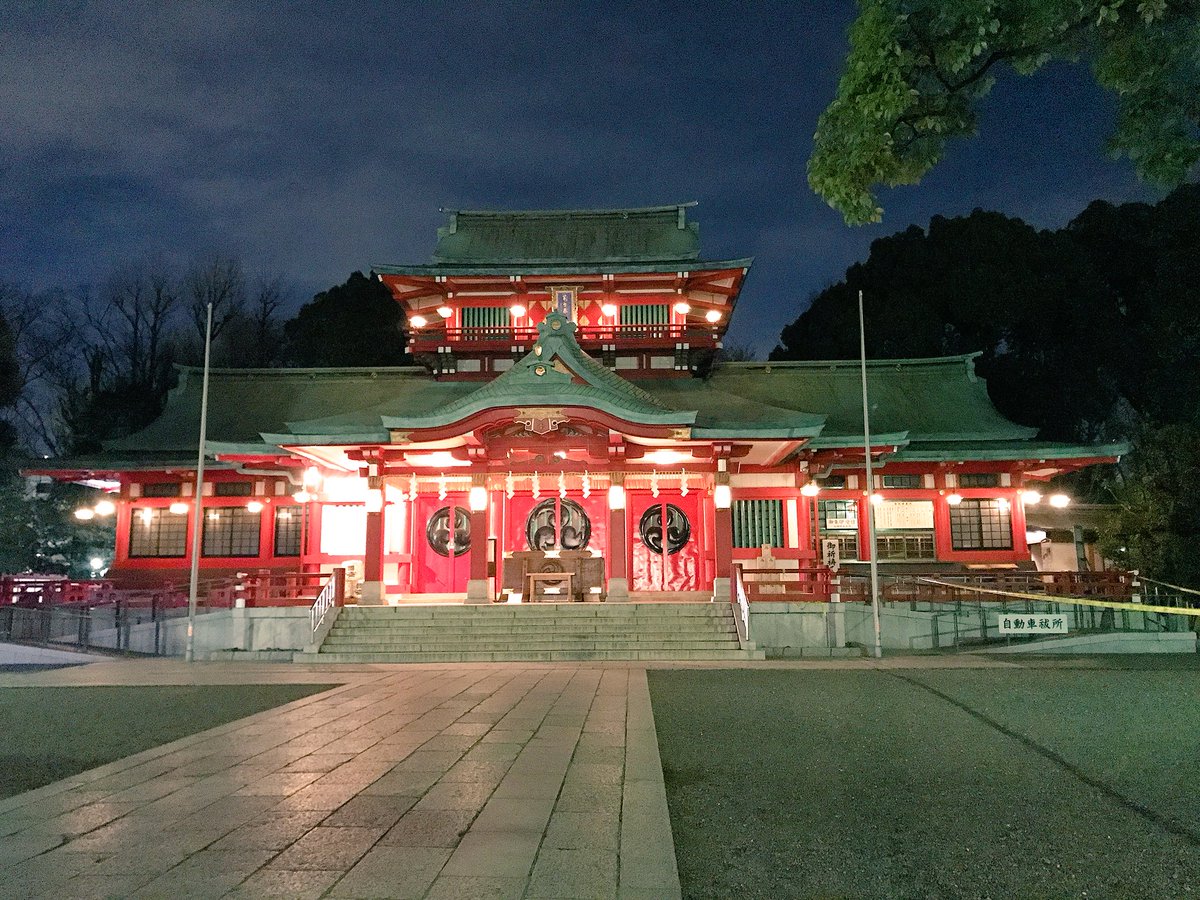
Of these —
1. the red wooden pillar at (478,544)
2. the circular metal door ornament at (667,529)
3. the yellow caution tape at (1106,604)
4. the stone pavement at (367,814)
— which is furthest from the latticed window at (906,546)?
the stone pavement at (367,814)

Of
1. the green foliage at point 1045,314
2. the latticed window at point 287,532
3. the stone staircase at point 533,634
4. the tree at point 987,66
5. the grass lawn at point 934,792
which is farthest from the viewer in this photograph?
the green foliage at point 1045,314

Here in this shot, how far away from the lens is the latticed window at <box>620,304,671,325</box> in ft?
82.6

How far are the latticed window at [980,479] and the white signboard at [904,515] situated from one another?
3.91ft

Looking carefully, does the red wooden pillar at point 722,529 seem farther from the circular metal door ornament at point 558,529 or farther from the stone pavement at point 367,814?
the stone pavement at point 367,814

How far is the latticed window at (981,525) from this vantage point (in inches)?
944

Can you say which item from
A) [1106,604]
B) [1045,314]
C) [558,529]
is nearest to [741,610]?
[558,529]

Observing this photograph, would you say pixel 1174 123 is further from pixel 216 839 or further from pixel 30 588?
pixel 30 588

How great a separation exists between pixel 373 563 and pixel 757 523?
1015 cm

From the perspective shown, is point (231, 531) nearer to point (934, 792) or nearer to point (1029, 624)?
point (1029, 624)

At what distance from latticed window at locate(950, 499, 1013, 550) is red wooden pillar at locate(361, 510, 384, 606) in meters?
16.1

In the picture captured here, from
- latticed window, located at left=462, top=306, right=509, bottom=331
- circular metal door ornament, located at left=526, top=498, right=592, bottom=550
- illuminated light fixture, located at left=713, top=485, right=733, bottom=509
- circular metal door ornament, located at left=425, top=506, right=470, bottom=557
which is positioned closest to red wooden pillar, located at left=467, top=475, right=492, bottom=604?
circular metal door ornament, located at left=526, top=498, right=592, bottom=550

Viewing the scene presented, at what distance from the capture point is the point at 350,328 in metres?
46.7

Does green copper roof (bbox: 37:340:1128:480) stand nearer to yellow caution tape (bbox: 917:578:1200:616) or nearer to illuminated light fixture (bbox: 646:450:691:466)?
illuminated light fixture (bbox: 646:450:691:466)

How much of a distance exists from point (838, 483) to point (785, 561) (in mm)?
3410
